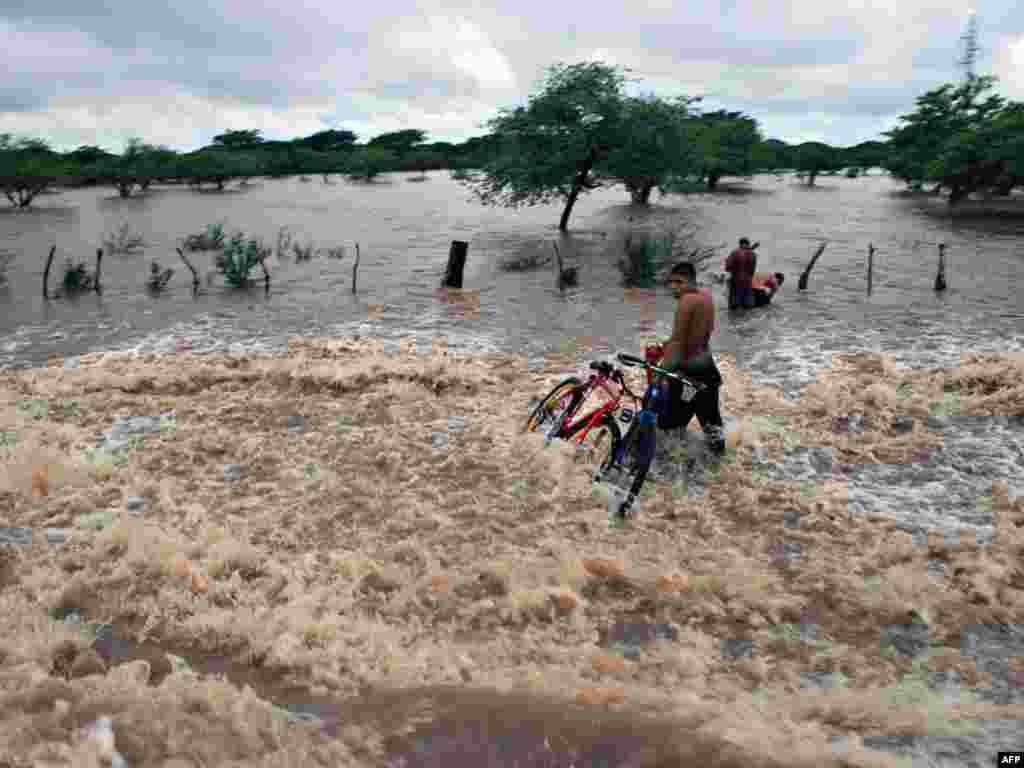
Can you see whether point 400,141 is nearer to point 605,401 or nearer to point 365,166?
point 365,166

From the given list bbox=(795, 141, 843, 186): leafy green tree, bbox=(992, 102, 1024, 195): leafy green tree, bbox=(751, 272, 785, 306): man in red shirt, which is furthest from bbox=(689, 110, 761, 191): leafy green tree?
bbox=(751, 272, 785, 306): man in red shirt

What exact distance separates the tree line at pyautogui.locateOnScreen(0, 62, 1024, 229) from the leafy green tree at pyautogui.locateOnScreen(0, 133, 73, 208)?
0.31 feet

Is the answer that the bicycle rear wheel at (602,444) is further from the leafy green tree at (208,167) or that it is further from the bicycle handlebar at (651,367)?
the leafy green tree at (208,167)

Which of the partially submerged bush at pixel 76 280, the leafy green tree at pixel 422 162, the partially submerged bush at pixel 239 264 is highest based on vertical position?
the leafy green tree at pixel 422 162

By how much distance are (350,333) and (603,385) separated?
8.77 metres

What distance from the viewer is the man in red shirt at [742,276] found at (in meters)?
16.7

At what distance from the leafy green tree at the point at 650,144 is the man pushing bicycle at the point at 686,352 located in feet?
73.2

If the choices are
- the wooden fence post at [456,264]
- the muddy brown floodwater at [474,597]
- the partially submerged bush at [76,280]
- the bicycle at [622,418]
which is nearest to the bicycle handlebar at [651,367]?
the bicycle at [622,418]

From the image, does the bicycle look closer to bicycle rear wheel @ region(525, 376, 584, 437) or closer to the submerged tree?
bicycle rear wheel @ region(525, 376, 584, 437)

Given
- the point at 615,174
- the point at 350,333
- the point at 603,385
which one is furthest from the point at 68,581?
the point at 615,174

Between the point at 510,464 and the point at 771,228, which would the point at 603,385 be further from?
Result: the point at 771,228

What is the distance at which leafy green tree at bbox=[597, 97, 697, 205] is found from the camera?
28.0 meters

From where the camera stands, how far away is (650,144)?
28.3 m

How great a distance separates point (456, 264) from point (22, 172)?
1655 inches
